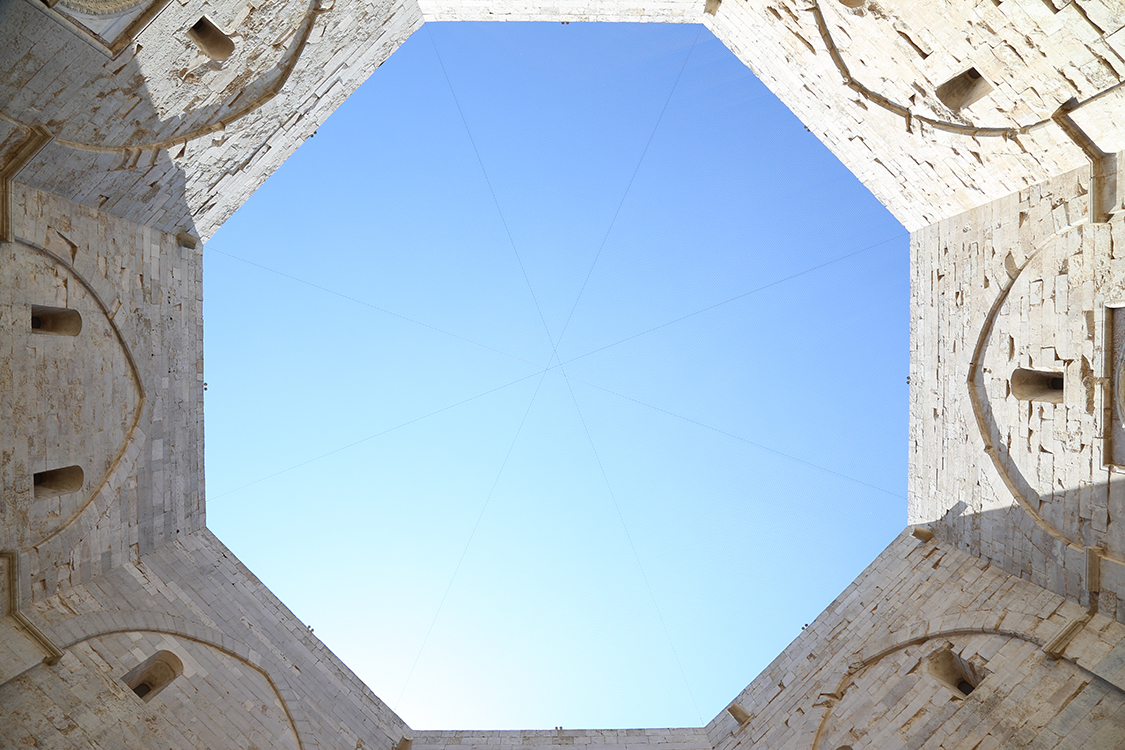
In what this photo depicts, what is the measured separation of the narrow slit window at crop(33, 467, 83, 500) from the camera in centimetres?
655

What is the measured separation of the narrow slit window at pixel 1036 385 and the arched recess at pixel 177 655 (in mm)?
10037

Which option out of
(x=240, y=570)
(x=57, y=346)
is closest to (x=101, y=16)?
(x=57, y=346)

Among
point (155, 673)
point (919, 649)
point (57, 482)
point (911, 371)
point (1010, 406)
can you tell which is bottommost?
point (155, 673)

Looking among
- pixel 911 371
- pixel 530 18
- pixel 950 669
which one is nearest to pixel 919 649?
pixel 950 669

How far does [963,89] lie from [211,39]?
27.4 feet

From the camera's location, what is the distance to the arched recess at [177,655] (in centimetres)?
647

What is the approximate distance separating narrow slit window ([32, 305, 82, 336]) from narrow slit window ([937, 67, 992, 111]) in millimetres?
10253

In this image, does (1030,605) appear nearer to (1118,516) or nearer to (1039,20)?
(1118,516)

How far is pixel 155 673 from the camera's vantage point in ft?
24.3

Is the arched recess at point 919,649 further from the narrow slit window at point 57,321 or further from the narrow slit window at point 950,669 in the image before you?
the narrow slit window at point 57,321

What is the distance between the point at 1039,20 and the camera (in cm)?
541

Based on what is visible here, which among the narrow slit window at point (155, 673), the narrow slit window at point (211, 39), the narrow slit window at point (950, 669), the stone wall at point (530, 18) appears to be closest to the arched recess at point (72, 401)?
the stone wall at point (530, 18)

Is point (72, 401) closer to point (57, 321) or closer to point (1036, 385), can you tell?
point (57, 321)

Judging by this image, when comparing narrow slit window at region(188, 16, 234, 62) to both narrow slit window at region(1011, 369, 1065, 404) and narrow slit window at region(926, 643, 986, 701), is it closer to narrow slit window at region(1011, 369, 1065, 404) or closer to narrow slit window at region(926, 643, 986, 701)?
narrow slit window at region(1011, 369, 1065, 404)
